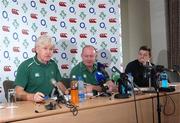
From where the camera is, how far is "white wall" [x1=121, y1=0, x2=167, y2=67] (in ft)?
19.2

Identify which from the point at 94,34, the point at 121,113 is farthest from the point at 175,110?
the point at 94,34

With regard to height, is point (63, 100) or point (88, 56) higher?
point (88, 56)

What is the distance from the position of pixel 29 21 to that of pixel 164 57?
280 centimetres

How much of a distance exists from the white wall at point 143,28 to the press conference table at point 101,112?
2284 mm

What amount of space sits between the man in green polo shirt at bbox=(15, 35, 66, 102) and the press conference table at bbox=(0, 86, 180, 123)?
0.38 m

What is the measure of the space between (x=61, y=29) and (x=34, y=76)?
1589 millimetres

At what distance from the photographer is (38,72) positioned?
11.2 ft

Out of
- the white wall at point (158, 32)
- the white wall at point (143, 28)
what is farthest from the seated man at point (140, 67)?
the white wall at point (158, 32)

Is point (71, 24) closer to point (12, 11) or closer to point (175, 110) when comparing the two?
point (12, 11)

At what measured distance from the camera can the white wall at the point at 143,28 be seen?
231 inches

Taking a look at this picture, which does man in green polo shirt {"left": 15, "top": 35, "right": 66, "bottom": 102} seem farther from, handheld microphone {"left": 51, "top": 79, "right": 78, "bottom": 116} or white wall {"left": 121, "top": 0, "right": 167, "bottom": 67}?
white wall {"left": 121, "top": 0, "right": 167, "bottom": 67}

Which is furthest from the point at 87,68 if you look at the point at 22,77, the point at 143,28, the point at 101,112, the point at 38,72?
the point at 143,28

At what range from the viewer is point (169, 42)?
5.70 m

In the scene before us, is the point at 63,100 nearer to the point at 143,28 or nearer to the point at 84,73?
the point at 84,73
